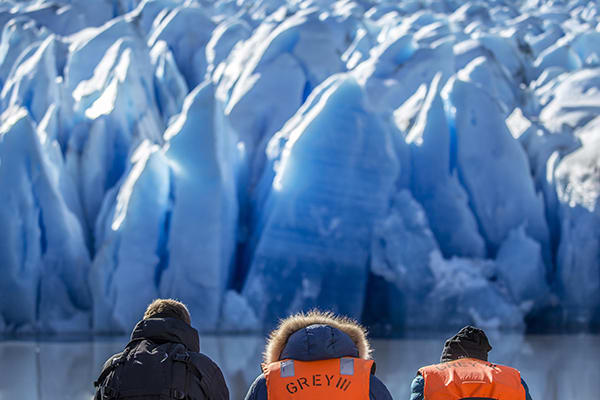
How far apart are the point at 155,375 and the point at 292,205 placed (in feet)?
29.6

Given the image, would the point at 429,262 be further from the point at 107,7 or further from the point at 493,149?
the point at 107,7

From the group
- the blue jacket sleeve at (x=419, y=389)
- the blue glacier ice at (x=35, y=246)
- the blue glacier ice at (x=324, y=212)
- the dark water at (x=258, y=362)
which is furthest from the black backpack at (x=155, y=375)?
the blue glacier ice at (x=35, y=246)

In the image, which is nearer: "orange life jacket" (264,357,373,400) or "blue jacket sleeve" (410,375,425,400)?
"orange life jacket" (264,357,373,400)

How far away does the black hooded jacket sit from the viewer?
5.31ft

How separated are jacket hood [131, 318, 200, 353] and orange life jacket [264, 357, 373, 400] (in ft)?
0.59

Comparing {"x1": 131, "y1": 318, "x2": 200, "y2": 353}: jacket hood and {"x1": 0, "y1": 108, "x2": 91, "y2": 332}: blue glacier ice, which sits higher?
{"x1": 131, "y1": 318, "x2": 200, "y2": 353}: jacket hood

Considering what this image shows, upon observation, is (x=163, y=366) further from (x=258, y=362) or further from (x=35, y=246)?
(x=35, y=246)

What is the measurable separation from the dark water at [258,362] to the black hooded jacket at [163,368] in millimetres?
3991

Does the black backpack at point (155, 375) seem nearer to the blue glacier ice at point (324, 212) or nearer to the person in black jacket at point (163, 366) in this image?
the person in black jacket at point (163, 366)

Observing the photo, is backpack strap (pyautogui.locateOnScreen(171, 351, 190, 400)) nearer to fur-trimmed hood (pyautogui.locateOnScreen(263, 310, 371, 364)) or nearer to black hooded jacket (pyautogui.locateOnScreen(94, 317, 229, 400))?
black hooded jacket (pyautogui.locateOnScreen(94, 317, 229, 400))

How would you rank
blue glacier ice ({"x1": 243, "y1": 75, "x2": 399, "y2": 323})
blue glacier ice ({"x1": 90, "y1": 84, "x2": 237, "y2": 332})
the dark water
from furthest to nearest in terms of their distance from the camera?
blue glacier ice ({"x1": 243, "y1": 75, "x2": 399, "y2": 323}) → blue glacier ice ({"x1": 90, "y1": 84, "x2": 237, "y2": 332}) → the dark water

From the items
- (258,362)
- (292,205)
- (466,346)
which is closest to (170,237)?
(292,205)

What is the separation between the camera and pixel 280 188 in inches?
424

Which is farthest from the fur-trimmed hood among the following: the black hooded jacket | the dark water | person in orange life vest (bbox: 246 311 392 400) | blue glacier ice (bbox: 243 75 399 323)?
blue glacier ice (bbox: 243 75 399 323)
